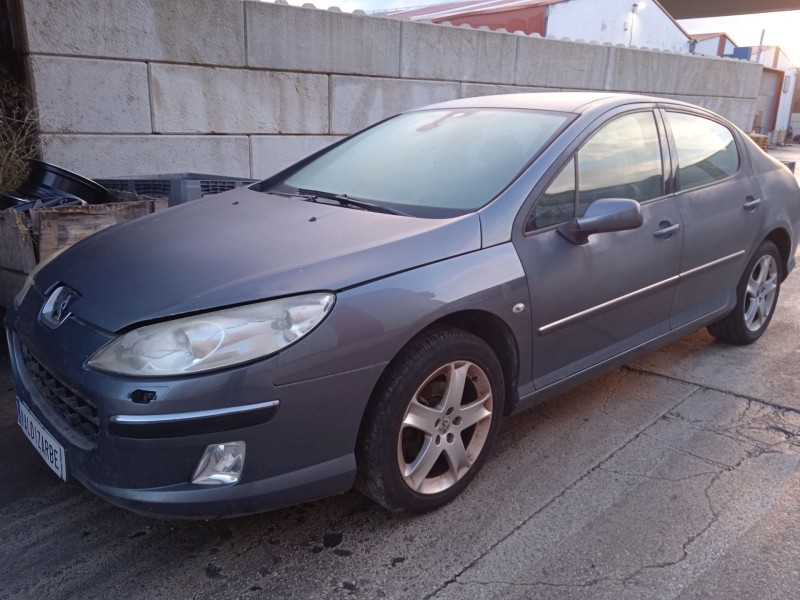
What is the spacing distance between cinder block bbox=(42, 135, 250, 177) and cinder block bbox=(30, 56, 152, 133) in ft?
0.31

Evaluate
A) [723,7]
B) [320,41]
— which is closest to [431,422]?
[320,41]

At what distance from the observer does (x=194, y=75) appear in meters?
6.33

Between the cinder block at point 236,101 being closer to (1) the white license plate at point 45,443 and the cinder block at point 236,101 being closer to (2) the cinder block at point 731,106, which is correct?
(1) the white license plate at point 45,443

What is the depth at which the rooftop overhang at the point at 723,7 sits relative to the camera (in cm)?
2591

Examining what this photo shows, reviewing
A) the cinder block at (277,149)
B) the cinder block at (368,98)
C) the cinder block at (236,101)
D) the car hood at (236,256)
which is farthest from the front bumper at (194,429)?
the cinder block at (368,98)

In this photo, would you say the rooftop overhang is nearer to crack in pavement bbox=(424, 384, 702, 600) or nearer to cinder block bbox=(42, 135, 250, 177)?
cinder block bbox=(42, 135, 250, 177)

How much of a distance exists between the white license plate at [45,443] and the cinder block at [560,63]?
8067mm

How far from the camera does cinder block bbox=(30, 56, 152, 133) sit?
18.1 feet

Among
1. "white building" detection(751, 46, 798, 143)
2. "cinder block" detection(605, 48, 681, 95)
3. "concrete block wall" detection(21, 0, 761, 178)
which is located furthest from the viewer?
"white building" detection(751, 46, 798, 143)

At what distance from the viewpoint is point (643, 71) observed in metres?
11.2

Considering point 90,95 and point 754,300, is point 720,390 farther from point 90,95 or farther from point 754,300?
point 90,95

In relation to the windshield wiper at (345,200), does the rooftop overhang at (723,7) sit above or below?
above

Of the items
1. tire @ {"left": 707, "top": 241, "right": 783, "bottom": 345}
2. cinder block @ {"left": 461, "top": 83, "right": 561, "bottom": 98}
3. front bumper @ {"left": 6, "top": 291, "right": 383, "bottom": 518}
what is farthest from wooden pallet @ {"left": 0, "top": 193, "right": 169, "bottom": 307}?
cinder block @ {"left": 461, "top": 83, "right": 561, "bottom": 98}

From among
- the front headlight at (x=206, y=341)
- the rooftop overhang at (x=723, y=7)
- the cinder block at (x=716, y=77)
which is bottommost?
the front headlight at (x=206, y=341)
